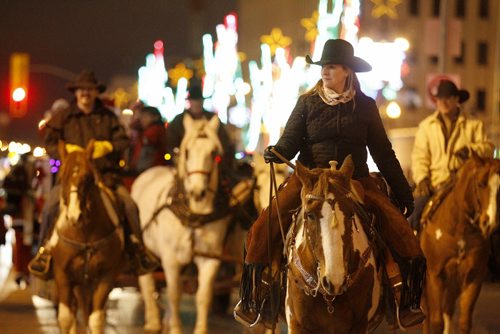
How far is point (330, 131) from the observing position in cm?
895

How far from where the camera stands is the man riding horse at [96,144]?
13.2 meters

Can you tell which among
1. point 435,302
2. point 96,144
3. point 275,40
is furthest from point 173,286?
point 275,40

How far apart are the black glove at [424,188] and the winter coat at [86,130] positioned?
3492 millimetres

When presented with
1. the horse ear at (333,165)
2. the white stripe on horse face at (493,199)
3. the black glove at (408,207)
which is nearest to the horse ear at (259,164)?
the white stripe on horse face at (493,199)

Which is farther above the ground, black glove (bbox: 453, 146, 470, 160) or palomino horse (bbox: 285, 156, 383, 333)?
black glove (bbox: 453, 146, 470, 160)

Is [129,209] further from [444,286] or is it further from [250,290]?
[250,290]

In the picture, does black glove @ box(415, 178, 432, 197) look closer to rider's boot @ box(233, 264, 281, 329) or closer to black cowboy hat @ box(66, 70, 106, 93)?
black cowboy hat @ box(66, 70, 106, 93)

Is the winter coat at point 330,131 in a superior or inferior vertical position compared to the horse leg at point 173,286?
superior

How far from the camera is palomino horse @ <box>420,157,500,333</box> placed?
12633 millimetres

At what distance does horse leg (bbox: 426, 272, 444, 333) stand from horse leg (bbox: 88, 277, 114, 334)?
3.58 metres

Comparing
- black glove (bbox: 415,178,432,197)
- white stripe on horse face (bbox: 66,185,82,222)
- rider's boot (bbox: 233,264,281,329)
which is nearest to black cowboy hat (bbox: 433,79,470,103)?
black glove (bbox: 415,178,432,197)

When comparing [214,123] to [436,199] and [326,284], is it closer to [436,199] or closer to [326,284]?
[436,199]

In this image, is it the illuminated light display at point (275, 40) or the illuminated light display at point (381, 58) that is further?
the illuminated light display at point (275, 40)

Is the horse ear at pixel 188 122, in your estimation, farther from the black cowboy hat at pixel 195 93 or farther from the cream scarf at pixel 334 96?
the cream scarf at pixel 334 96
